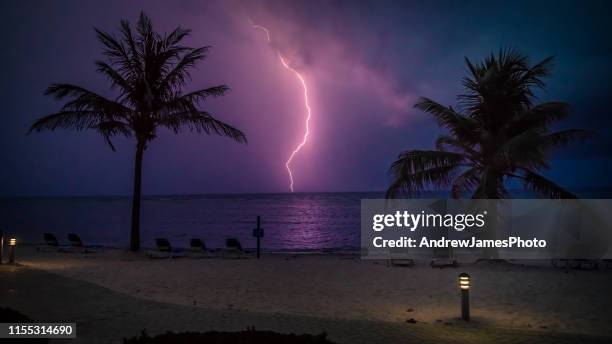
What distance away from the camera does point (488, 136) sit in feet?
53.4

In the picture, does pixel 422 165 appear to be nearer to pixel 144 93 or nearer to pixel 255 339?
pixel 144 93

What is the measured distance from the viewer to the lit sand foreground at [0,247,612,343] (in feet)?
23.5

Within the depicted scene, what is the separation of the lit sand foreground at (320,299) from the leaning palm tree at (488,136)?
310 cm

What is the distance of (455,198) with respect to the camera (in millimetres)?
17297

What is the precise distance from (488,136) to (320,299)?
9867mm

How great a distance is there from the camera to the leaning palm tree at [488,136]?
611 inches

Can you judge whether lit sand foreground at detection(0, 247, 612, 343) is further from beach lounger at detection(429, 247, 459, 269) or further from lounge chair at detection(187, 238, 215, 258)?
lounge chair at detection(187, 238, 215, 258)

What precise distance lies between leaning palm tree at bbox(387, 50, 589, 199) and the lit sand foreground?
3.10 m

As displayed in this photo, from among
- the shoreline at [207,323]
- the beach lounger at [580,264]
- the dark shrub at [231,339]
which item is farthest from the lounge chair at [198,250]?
the dark shrub at [231,339]

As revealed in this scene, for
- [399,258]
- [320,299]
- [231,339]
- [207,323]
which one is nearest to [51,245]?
[399,258]

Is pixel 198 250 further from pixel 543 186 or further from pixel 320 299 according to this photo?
pixel 543 186

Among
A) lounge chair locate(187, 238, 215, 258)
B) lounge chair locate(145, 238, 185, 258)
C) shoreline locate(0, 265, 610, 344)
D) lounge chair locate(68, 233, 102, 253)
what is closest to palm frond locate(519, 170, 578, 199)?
shoreline locate(0, 265, 610, 344)

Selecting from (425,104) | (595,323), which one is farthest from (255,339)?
(425,104)

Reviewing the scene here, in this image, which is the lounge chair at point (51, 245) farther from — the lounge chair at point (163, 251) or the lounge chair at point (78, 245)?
the lounge chair at point (163, 251)
